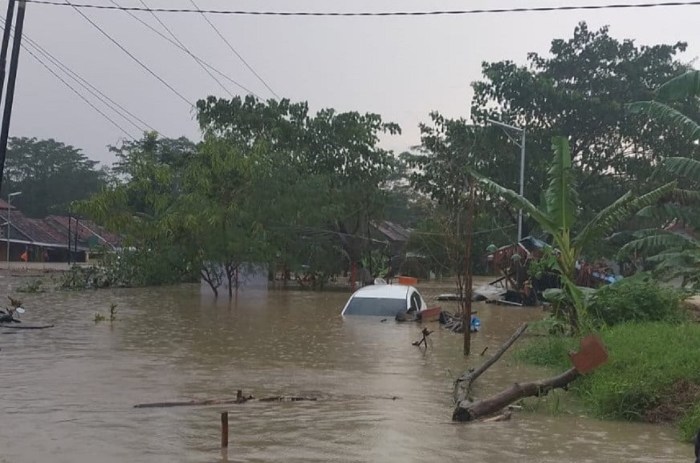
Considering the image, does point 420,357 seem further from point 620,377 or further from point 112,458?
point 112,458

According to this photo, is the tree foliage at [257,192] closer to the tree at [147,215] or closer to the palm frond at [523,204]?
the tree at [147,215]

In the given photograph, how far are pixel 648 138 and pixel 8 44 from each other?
1279 inches

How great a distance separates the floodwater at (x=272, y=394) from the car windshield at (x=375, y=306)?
0.58 metres

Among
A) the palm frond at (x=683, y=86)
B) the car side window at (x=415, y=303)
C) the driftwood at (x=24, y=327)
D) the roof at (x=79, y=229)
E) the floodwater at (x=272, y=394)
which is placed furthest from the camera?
the roof at (x=79, y=229)

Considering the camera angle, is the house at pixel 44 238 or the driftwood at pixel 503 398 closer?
the driftwood at pixel 503 398

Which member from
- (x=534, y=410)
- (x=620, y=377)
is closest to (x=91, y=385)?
(x=534, y=410)

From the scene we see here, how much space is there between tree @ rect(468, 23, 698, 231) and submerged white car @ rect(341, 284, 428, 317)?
1894cm

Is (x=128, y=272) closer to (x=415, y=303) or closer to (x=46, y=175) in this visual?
(x=415, y=303)

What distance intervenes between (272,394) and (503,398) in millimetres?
3137

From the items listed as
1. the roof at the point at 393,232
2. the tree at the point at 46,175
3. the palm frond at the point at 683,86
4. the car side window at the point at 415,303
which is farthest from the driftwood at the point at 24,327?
the tree at the point at 46,175

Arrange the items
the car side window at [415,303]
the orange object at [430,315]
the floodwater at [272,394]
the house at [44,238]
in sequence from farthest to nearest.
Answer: the house at [44,238] → the car side window at [415,303] → the orange object at [430,315] → the floodwater at [272,394]

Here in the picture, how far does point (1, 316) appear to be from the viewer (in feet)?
62.8

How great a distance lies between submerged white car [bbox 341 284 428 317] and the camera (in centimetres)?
2122

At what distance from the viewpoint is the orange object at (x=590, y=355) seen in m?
9.10
